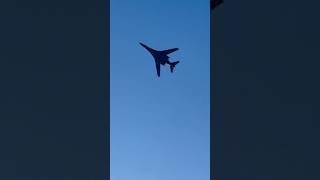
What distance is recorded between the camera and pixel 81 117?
31.3ft

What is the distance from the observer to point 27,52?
9.88m

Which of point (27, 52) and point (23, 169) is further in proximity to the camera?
point (27, 52)

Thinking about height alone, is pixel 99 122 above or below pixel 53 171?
above
